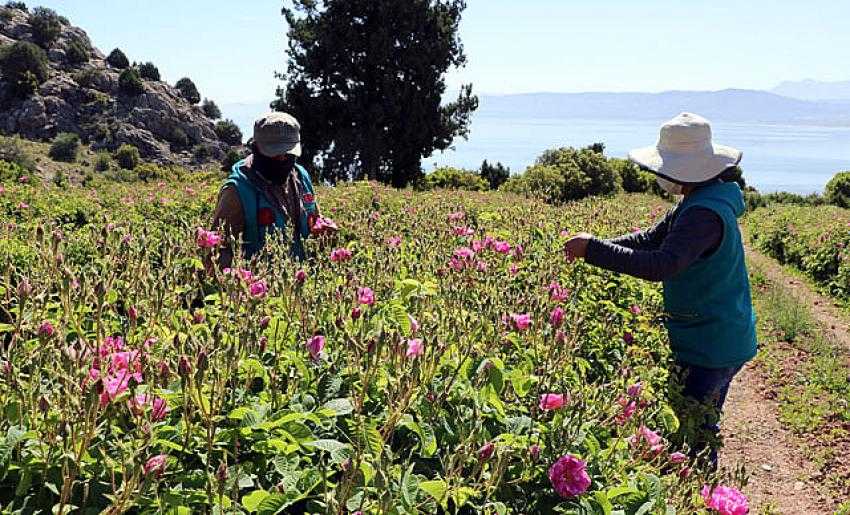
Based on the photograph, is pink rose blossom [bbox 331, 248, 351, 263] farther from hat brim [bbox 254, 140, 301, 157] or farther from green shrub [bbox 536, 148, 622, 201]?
green shrub [bbox 536, 148, 622, 201]

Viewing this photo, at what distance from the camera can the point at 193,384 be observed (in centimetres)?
164

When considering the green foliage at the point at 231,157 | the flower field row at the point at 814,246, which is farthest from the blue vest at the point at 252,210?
the green foliage at the point at 231,157

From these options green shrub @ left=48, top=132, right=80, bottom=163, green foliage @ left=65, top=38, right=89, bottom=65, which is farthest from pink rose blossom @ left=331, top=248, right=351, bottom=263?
green foliage @ left=65, top=38, right=89, bottom=65

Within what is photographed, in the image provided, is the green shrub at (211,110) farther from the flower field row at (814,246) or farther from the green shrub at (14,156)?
the flower field row at (814,246)

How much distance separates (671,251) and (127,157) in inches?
2995

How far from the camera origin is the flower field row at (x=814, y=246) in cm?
1269

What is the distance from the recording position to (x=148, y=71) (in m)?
96.1

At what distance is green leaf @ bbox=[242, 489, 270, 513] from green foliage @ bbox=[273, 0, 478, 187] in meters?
30.8

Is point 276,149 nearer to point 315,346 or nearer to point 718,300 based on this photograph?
point 315,346

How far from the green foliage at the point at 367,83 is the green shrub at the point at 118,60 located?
71.9 meters

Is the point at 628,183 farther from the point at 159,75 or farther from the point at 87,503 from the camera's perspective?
the point at 159,75

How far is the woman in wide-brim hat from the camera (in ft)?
10.5

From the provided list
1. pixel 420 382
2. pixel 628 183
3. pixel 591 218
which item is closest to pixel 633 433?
pixel 420 382

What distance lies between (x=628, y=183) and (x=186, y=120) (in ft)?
230
